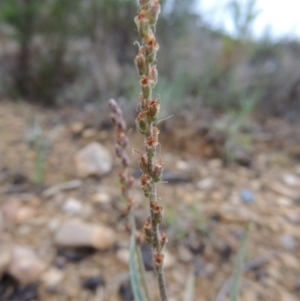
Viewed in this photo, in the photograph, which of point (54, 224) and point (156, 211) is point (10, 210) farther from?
point (156, 211)

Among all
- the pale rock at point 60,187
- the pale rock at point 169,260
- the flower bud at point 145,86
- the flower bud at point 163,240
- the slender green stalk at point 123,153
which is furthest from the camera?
the pale rock at point 60,187

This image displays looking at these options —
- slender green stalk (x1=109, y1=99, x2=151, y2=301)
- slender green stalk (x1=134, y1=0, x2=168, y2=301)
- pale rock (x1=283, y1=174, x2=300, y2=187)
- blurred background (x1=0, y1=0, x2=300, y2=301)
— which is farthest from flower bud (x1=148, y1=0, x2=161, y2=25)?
pale rock (x1=283, y1=174, x2=300, y2=187)

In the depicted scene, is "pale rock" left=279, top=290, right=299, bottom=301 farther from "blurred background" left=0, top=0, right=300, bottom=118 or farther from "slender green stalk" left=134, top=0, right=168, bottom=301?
"blurred background" left=0, top=0, right=300, bottom=118

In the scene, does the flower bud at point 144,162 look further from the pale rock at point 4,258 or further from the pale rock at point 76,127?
the pale rock at point 76,127

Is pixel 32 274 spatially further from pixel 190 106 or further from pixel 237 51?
pixel 237 51

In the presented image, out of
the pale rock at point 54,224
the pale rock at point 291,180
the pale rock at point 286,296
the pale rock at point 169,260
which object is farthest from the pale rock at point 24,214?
the pale rock at point 291,180

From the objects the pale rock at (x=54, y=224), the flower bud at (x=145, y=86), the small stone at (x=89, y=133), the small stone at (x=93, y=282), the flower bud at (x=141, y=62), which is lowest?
the small stone at (x=93, y=282)

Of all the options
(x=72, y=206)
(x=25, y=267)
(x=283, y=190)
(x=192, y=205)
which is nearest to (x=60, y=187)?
(x=72, y=206)

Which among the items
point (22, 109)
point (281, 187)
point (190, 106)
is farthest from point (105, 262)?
point (22, 109)
